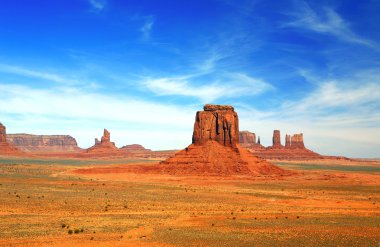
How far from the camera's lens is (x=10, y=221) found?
104 ft

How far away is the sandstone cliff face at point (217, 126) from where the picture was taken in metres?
101

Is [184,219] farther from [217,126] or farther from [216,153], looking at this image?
[217,126]

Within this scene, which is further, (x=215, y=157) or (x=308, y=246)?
(x=215, y=157)

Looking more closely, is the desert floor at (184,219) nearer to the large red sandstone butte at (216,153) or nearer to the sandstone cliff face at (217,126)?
the large red sandstone butte at (216,153)

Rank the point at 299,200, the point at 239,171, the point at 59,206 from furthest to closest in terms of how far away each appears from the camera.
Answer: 1. the point at 239,171
2. the point at 299,200
3. the point at 59,206

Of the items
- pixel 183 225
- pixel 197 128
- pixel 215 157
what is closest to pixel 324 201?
pixel 183 225

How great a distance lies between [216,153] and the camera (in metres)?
98.2

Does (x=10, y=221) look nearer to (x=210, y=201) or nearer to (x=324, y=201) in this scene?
(x=210, y=201)

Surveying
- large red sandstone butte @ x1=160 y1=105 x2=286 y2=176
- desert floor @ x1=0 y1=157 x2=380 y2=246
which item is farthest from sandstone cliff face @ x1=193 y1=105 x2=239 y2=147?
desert floor @ x1=0 y1=157 x2=380 y2=246

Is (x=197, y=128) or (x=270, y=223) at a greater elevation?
(x=197, y=128)

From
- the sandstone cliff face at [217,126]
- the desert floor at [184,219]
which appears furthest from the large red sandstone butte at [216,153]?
the desert floor at [184,219]

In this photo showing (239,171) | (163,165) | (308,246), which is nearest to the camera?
(308,246)

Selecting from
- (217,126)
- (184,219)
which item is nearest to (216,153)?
(217,126)

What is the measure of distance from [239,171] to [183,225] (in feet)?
207
